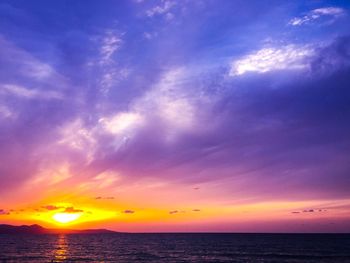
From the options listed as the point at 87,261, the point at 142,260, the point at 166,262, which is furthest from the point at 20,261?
the point at 166,262

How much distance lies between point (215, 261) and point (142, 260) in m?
16.4

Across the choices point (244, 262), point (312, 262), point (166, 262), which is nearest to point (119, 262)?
point (166, 262)

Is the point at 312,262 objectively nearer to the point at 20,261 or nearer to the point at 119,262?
the point at 119,262

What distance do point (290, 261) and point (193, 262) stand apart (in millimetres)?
22207

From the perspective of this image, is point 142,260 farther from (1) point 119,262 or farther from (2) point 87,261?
(2) point 87,261

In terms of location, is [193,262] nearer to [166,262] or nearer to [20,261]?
[166,262]

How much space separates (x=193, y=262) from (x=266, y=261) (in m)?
16.7

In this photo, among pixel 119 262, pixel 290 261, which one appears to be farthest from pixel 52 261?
pixel 290 261

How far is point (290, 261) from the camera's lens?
7706 centimetres

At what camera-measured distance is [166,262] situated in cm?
7444

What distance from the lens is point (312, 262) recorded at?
76.6 meters

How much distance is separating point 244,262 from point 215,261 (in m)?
6.39

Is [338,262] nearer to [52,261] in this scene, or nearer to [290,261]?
[290,261]

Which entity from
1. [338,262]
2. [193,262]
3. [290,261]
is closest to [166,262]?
[193,262]
